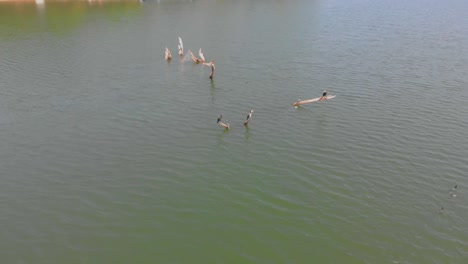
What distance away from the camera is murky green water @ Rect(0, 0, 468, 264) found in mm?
12109

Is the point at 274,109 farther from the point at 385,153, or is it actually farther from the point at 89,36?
the point at 89,36

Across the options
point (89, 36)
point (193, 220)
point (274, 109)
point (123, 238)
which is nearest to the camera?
point (123, 238)

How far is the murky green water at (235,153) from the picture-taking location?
39.7ft

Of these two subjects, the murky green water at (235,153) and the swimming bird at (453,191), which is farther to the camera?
the swimming bird at (453,191)

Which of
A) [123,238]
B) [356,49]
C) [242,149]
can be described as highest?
[356,49]

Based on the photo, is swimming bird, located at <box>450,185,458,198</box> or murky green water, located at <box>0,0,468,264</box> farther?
swimming bird, located at <box>450,185,458,198</box>

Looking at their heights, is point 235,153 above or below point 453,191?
below

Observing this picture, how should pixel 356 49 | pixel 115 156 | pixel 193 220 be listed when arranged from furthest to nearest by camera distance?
pixel 356 49, pixel 115 156, pixel 193 220

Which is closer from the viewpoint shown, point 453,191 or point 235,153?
point 453,191

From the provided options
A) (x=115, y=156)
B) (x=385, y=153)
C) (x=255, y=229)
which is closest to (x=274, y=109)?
(x=385, y=153)

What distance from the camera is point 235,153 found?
55.4ft

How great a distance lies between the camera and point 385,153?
16.9m

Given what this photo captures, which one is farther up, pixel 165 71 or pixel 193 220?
pixel 165 71

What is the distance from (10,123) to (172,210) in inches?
399
